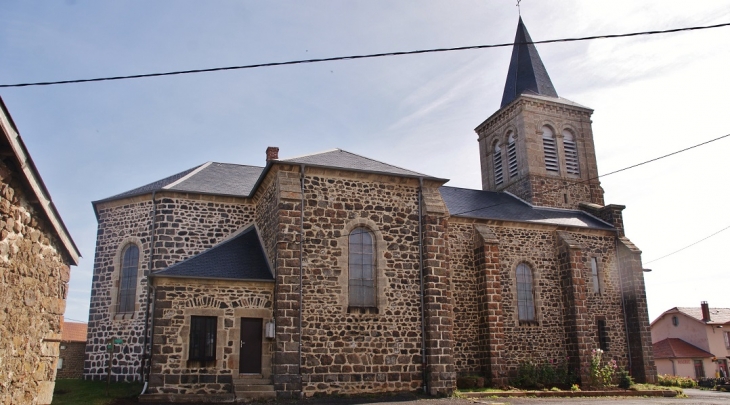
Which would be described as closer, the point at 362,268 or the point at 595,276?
the point at 362,268

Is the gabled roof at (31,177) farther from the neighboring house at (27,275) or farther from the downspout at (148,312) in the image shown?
A: the downspout at (148,312)

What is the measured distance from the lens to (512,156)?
29125 millimetres

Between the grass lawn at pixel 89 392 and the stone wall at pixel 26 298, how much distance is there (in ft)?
23.8

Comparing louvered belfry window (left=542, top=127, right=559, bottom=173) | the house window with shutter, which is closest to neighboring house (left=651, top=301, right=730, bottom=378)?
louvered belfry window (left=542, top=127, right=559, bottom=173)

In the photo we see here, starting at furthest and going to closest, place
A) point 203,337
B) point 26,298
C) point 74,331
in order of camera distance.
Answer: point 74,331 < point 203,337 < point 26,298

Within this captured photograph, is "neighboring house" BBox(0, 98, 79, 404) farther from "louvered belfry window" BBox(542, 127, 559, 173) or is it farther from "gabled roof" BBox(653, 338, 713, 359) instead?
"gabled roof" BBox(653, 338, 713, 359)

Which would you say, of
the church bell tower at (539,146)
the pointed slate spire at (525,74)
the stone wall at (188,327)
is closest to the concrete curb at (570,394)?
the stone wall at (188,327)

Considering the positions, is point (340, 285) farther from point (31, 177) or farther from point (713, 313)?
point (713, 313)

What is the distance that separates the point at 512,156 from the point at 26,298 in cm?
2539

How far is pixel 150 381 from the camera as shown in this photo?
1452cm

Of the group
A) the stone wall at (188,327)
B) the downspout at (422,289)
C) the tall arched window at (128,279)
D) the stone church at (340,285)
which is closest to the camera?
the stone wall at (188,327)

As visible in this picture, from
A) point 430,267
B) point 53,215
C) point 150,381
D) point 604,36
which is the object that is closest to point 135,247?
point 150,381

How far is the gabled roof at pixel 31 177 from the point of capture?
18.9 ft

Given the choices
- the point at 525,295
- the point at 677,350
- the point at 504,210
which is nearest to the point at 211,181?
the point at 504,210
